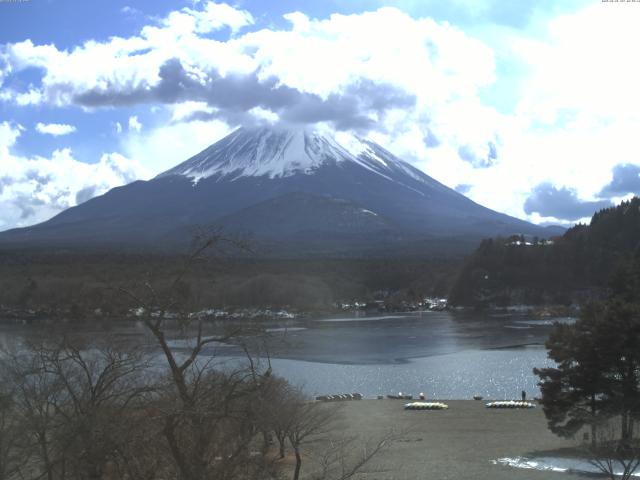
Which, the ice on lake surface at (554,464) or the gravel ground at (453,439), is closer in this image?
the ice on lake surface at (554,464)

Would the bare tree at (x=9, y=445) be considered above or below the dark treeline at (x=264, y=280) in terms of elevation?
below

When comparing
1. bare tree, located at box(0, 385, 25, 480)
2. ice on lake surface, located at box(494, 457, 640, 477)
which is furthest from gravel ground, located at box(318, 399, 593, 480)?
bare tree, located at box(0, 385, 25, 480)

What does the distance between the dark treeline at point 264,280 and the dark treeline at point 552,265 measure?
30.9 ft

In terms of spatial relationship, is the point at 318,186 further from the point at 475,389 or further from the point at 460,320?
the point at 475,389

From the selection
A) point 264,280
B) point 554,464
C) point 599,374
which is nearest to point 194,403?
point 554,464

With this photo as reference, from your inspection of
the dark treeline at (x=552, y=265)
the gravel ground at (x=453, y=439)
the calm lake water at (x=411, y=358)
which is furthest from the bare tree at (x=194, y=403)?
the dark treeline at (x=552, y=265)

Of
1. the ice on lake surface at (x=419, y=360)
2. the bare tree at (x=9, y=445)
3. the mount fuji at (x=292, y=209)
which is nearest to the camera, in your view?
the bare tree at (x=9, y=445)

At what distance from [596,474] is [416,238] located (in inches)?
4980

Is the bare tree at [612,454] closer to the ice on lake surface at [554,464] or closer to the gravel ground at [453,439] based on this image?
the ice on lake surface at [554,464]

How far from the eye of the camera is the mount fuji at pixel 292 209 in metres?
128

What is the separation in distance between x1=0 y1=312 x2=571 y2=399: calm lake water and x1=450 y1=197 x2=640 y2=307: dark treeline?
2668 cm

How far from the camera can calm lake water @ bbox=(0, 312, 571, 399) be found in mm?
30312

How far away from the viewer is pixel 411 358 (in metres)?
40.2

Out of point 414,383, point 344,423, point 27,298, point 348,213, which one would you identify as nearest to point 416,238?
point 348,213
